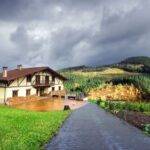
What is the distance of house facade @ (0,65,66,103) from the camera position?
187ft

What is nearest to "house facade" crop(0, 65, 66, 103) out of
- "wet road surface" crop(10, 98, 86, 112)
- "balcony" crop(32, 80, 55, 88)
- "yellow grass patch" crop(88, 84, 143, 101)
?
"balcony" crop(32, 80, 55, 88)

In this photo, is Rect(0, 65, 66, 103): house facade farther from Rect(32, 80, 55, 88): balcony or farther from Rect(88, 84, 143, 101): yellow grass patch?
Rect(88, 84, 143, 101): yellow grass patch

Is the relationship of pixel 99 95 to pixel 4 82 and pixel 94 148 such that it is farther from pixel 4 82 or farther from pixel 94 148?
pixel 94 148

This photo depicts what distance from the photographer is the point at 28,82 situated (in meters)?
64.2

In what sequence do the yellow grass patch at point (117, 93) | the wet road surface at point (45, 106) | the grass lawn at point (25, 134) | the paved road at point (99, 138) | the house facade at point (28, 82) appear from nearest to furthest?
the grass lawn at point (25, 134) → the paved road at point (99, 138) → the wet road surface at point (45, 106) → the house facade at point (28, 82) → the yellow grass patch at point (117, 93)

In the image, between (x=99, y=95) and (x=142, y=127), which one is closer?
(x=142, y=127)

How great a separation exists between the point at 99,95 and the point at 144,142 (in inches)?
2365

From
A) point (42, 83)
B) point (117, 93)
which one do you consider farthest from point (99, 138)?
point (117, 93)

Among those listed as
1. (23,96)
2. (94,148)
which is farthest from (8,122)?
(23,96)

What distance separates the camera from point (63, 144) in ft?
66.2

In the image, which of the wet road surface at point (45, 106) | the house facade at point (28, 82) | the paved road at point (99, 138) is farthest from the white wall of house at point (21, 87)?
the paved road at point (99, 138)

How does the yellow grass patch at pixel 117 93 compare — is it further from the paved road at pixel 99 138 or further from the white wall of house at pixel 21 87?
the paved road at pixel 99 138

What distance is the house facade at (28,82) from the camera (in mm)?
57062

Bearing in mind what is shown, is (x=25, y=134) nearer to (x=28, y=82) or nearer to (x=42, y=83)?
(x=28, y=82)
